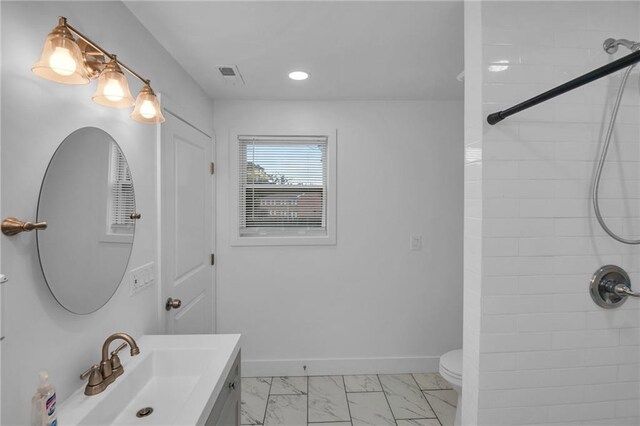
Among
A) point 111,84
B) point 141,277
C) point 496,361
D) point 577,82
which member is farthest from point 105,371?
point 577,82

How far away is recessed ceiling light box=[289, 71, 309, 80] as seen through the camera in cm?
213

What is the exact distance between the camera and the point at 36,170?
0.95 meters

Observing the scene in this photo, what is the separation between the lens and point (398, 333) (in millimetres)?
2736

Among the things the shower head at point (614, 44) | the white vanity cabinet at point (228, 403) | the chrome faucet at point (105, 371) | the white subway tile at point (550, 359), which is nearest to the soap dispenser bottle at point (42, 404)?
the chrome faucet at point (105, 371)

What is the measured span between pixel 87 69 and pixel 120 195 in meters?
0.52

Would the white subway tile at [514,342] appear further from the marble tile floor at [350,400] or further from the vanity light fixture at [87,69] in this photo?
the vanity light fixture at [87,69]

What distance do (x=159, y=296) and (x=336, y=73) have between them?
5.93ft

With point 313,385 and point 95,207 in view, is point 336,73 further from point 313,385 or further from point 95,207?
point 313,385

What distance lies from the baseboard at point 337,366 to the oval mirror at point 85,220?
68.3 inches

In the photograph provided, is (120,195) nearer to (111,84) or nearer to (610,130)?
(111,84)

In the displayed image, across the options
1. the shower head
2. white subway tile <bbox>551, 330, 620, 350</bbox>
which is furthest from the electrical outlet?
the shower head

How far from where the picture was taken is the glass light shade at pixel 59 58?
839 millimetres

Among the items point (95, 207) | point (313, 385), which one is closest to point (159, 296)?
point (95, 207)

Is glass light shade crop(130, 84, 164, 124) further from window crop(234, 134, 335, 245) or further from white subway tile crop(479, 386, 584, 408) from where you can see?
white subway tile crop(479, 386, 584, 408)
